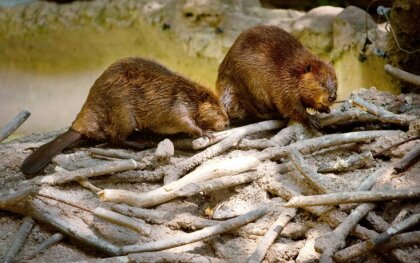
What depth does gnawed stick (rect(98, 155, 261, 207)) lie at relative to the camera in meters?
3.34

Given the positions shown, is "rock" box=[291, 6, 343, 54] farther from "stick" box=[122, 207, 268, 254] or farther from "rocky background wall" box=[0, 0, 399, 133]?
"stick" box=[122, 207, 268, 254]

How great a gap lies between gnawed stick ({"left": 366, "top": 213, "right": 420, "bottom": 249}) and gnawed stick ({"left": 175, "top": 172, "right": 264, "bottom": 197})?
32.7 inches

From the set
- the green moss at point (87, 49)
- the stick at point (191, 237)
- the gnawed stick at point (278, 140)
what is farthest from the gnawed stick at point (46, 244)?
the green moss at point (87, 49)

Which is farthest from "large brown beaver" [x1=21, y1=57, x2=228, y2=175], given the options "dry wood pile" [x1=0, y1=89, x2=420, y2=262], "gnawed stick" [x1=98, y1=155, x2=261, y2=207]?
"gnawed stick" [x1=98, y1=155, x2=261, y2=207]

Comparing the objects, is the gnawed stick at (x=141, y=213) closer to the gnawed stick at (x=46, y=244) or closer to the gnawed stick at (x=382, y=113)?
the gnawed stick at (x=46, y=244)

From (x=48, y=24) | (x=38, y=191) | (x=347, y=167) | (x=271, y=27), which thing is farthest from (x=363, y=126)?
(x=48, y=24)

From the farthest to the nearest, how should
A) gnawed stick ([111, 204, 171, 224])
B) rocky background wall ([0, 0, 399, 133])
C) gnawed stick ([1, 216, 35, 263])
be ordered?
1. rocky background wall ([0, 0, 399, 133])
2. gnawed stick ([111, 204, 171, 224])
3. gnawed stick ([1, 216, 35, 263])

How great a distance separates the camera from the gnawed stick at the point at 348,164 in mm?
3554

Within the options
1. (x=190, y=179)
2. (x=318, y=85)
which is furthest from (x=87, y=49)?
(x=190, y=179)

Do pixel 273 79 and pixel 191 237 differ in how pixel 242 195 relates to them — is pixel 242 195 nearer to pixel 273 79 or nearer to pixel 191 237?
pixel 191 237

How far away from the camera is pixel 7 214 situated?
3334 mm

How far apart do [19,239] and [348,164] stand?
5.53 feet

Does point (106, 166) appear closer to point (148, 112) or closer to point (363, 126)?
point (148, 112)

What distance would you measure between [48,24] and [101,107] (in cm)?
377
